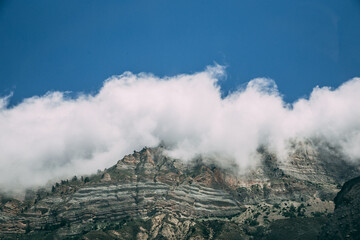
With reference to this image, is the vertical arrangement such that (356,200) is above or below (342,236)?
above

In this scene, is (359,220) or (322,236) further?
(322,236)

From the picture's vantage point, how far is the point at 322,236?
200 metres

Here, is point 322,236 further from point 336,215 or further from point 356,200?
point 356,200

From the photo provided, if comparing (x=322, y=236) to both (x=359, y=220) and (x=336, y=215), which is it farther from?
(x=359, y=220)

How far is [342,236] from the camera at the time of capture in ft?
589

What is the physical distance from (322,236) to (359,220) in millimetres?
27773

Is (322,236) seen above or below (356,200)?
below

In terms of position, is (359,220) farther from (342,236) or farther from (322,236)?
(322,236)

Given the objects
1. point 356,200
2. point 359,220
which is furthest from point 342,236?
point 356,200

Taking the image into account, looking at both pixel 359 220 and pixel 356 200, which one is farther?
pixel 356 200

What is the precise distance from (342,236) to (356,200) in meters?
25.0

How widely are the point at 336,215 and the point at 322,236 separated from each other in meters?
14.1

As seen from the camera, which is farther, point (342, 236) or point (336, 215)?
point (336, 215)

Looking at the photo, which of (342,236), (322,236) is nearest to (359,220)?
(342,236)
